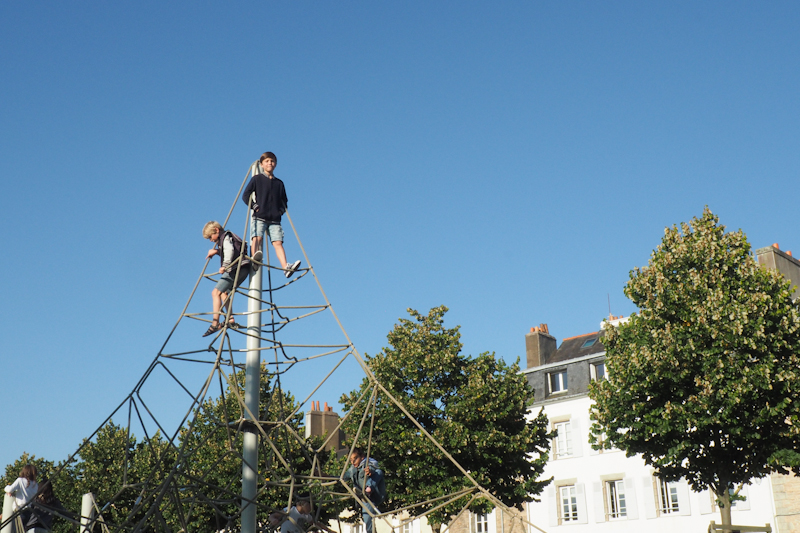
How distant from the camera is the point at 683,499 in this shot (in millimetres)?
36906

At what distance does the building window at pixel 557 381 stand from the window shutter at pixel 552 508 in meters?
5.60

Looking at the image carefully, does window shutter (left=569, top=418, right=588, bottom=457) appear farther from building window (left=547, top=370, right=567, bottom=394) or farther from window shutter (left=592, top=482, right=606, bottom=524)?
building window (left=547, top=370, right=567, bottom=394)

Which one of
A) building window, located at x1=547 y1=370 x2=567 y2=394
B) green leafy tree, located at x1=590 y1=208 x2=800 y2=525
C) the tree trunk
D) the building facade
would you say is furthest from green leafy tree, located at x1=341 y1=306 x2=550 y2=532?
building window, located at x1=547 y1=370 x2=567 y2=394

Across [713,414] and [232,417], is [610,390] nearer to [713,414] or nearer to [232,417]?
[713,414]

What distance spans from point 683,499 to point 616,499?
361 centimetres

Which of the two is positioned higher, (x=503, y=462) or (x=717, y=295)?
(x=717, y=295)

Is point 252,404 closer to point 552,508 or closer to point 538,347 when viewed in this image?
point 552,508

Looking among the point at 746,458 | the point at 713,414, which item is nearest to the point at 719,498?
the point at 746,458

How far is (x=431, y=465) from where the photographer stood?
85.9 feet

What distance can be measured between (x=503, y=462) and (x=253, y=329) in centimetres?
1761

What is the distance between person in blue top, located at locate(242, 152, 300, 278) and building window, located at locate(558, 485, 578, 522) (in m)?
33.7

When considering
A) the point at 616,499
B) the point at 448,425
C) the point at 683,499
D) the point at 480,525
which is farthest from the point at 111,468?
the point at 683,499

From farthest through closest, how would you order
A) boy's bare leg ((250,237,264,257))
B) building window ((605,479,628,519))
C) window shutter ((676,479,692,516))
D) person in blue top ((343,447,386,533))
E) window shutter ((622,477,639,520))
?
building window ((605,479,628,519))
window shutter ((622,477,639,520))
window shutter ((676,479,692,516))
boy's bare leg ((250,237,264,257))
person in blue top ((343,447,386,533))

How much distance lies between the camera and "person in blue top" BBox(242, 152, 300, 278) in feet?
37.8
